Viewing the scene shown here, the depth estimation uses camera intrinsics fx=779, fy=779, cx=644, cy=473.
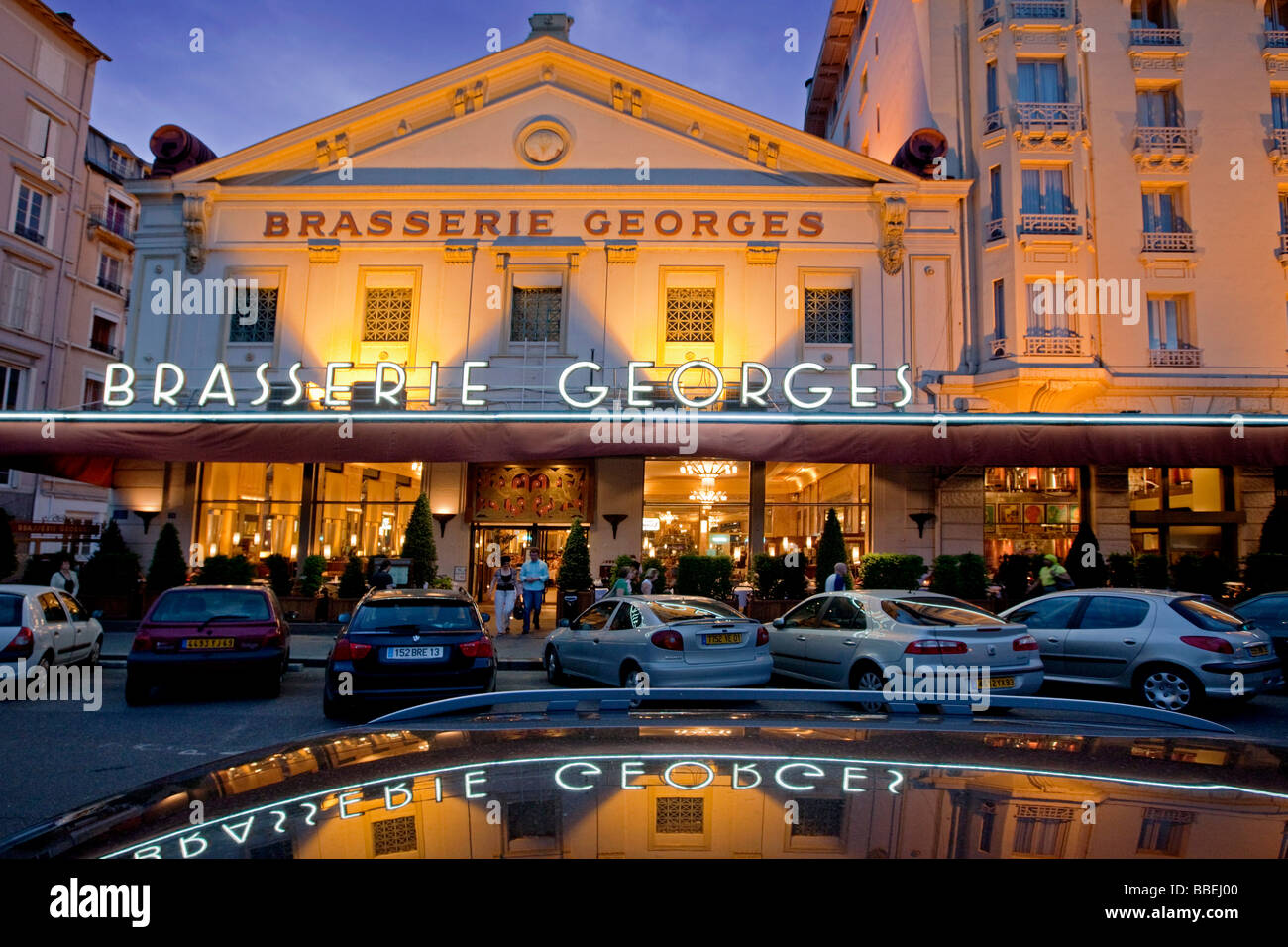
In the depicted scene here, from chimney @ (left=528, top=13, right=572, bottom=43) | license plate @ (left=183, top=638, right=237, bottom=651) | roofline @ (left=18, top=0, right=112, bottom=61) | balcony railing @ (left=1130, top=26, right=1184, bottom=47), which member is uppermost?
roofline @ (left=18, top=0, right=112, bottom=61)

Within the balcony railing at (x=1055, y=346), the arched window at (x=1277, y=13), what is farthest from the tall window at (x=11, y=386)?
the arched window at (x=1277, y=13)

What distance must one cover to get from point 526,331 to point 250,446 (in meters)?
7.11

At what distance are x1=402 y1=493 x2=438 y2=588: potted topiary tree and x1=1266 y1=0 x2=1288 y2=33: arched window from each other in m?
26.6

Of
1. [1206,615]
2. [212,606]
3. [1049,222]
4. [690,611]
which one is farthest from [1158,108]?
[212,606]

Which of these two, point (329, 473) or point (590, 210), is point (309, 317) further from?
point (590, 210)

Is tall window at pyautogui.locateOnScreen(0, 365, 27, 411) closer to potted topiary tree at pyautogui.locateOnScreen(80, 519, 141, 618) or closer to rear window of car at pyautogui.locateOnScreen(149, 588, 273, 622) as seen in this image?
potted topiary tree at pyautogui.locateOnScreen(80, 519, 141, 618)

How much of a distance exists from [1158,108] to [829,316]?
35.9 ft

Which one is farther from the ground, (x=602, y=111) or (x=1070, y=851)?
(x=602, y=111)

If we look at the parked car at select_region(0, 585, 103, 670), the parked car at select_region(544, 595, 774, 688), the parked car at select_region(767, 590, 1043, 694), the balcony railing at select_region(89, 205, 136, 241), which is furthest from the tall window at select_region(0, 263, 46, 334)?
the parked car at select_region(767, 590, 1043, 694)

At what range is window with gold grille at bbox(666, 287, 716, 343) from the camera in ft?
65.9

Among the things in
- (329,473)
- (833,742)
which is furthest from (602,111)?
(833,742)

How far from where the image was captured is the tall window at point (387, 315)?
67.1ft

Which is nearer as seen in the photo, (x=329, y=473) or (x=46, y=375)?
(x=329, y=473)

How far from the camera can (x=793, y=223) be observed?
66.5 ft
